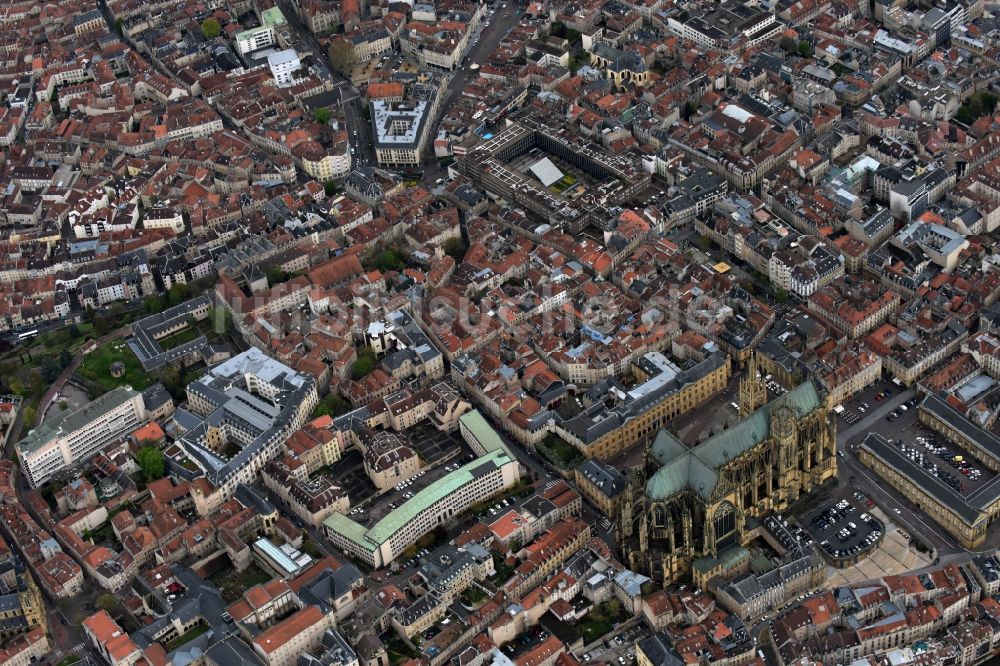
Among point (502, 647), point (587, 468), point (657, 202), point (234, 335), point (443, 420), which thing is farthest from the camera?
point (657, 202)

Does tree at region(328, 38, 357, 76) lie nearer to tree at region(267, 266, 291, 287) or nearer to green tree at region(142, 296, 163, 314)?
tree at region(267, 266, 291, 287)

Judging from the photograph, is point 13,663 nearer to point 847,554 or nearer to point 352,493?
point 352,493

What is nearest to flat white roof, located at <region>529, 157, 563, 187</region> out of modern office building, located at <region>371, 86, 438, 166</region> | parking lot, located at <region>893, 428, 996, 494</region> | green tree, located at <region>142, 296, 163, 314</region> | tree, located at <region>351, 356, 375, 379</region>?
modern office building, located at <region>371, 86, 438, 166</region>

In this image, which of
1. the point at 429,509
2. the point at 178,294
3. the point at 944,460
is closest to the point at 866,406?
the point at 944,460

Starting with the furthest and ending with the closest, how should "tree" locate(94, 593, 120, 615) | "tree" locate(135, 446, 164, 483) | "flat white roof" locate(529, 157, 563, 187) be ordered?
"flat white roof" locate(529, 157, 563, 187)
"tree" locate(135, 446, 164, 483)
"tree" locate(94, 593, 120, 615)

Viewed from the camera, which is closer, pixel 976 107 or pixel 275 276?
pixel 275 276

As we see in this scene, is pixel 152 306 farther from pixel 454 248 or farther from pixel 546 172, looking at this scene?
pixel 546 172

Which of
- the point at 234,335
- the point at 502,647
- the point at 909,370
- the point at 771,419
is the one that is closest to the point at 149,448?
the point at 234,335
